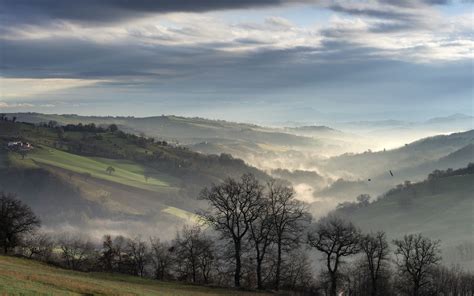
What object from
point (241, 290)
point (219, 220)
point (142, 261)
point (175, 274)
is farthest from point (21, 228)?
point (241, 290)

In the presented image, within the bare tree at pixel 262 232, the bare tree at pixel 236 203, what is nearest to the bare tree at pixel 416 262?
the bare tree at pixel 262 232

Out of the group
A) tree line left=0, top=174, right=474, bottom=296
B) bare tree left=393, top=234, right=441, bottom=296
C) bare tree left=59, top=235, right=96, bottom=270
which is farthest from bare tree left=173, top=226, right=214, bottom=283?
bare tree left=393, top=234, right=441, bottom=296

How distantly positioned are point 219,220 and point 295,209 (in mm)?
10876

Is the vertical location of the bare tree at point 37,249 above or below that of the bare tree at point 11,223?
below

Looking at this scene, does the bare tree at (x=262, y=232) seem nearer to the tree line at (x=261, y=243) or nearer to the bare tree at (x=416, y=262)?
the tree line at (x=261, y=243)

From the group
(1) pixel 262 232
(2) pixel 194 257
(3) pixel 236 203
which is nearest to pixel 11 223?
(2) pixel 194 257

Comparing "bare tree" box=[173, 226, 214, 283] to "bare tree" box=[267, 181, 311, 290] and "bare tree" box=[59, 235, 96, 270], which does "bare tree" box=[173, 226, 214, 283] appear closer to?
"bare tree" box=[267, 181, 311, 290]

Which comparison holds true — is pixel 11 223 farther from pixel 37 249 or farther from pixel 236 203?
pixel 236 203

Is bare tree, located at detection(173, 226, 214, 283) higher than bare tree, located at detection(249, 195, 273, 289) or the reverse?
the reverse

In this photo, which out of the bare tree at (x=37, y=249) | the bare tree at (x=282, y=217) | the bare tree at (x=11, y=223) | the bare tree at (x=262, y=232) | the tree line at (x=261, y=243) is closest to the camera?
the bare tree at (x=282, y=217)

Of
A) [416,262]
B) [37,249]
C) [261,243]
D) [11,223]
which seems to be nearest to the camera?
[261,243]

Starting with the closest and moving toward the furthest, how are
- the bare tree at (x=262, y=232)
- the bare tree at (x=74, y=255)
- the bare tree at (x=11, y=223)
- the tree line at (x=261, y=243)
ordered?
the tree line at (x=261, y=243)
the bare tree at (x=262, y=232)
the bare tree at (x=11, y=223)
the bare tree at (x=74, y=255)

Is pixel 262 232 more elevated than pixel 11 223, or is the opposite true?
pixel 262 232

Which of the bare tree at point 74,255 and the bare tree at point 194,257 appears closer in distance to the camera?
the bare tree at point 194,257
